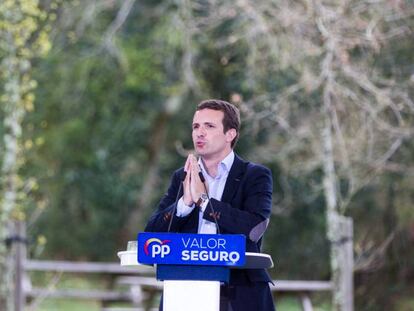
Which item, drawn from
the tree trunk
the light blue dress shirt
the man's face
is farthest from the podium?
the tree trunk

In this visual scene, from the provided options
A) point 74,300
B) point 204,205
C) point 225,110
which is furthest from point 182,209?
point 74,300

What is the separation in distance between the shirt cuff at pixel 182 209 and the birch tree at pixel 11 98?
5.43 meters

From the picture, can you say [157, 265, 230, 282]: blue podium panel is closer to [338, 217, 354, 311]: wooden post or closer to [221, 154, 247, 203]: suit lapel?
[221, 154, 247, 203]: suit lapel

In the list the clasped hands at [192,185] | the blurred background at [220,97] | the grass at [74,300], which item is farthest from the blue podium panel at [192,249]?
the grass at [74,300]

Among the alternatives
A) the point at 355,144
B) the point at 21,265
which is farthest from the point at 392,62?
the point at 21,265

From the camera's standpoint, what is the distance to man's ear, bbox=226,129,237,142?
14.7 feet

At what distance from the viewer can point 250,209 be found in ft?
14.4

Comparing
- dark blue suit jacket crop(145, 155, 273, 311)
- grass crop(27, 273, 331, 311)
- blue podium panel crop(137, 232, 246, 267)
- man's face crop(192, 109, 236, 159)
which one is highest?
grass crop(27, 273, 331, 311)

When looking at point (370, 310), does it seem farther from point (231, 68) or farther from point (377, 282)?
point (231, 68)

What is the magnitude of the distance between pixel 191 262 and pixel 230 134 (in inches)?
26.3

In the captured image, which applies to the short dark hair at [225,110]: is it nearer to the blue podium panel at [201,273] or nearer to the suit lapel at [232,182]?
the suit lapel at [232,182]

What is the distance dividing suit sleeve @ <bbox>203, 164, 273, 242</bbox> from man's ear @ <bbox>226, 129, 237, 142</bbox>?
0.48 ft

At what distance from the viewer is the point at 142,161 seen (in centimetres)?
2142

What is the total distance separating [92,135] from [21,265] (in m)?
10.3
